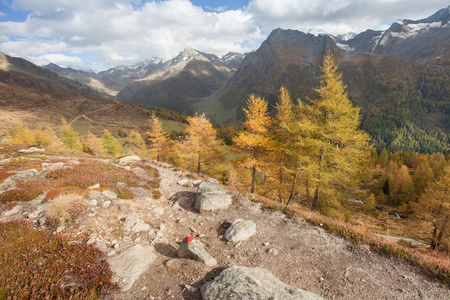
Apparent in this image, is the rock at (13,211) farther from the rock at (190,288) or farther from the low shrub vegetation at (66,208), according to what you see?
the rock at (190,288)

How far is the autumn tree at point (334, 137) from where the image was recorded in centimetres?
1532

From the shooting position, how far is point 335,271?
23.7 ft

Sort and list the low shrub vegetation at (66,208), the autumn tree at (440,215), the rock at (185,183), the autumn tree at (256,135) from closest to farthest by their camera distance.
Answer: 1. the low shrub vegetation at (66,208)
2. the rock at (185,183)
3. the autumn tree at (256,135)
4. the autumn tree at (440,215)

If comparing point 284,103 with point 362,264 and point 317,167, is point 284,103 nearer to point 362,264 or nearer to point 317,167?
point 317,167

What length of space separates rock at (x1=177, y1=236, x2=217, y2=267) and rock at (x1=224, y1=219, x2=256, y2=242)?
1.79m

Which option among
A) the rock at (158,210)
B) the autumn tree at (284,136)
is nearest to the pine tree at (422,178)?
the autumn tree at (284,136)

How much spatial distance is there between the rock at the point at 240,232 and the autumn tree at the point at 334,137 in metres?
8.90

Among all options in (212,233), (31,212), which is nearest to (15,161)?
(31,212)

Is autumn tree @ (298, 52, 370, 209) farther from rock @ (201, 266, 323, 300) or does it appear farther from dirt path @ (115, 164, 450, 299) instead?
rock @ (201, 266, 323, 300)

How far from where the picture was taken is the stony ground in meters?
6.31

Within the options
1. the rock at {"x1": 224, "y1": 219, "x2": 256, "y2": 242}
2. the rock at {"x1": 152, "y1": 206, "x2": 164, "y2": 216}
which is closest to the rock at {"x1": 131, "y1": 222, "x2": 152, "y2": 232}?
the rock at {"x1": 152, "y1": 206, "x2": 164, "y2": 216}

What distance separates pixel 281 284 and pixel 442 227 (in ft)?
125

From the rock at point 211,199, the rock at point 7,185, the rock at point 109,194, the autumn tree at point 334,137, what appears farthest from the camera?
the autumn tree at point 334,137

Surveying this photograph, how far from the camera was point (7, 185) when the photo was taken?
1132 centimetres
